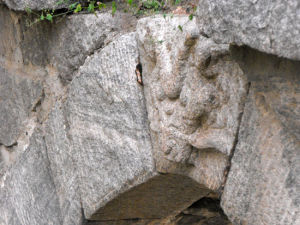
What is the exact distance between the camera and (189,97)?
1087 mm

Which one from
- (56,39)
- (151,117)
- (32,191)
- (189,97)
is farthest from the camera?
(32,191)

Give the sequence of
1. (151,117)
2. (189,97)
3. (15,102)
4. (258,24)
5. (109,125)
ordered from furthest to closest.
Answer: (15,102), (109,125), (151,117), (189,97), (258,24)

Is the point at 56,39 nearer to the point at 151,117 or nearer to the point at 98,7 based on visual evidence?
the point at 98,7

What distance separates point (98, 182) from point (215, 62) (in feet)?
2.56

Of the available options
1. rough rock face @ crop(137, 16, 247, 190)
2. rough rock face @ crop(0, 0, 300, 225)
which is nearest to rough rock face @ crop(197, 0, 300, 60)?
rough rock face @ crop(0, 0, 300, 225)

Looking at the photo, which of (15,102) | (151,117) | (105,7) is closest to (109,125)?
(151,117)

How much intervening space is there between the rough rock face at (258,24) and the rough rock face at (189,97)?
18 cm

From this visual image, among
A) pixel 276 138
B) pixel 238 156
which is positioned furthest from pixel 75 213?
pixel 276 138

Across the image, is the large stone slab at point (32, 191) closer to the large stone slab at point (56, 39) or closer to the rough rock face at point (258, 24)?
the large stone slab at point (56, 39)

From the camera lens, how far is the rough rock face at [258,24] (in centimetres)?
62

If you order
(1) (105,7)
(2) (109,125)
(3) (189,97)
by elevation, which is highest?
(1) (105,7)

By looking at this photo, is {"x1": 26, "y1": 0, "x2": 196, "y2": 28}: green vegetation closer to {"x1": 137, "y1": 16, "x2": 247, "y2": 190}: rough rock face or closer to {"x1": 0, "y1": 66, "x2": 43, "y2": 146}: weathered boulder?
{"x1": 137, "y1": 16, "x2": 247, "y2": 190}: rough rock face

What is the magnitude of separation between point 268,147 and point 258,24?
302 mm

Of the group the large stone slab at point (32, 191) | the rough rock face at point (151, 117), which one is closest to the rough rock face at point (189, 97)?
the rough rock face at point (151, 117)
